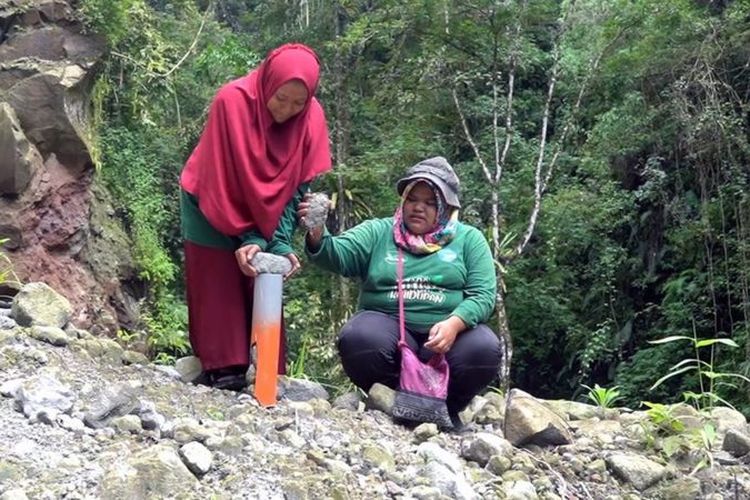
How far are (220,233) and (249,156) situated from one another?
0.32m

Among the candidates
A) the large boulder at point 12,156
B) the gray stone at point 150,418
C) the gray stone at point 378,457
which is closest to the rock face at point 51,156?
the large boulder at point 12,156

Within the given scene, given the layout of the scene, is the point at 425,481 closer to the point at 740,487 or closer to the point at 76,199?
the point at 740,487

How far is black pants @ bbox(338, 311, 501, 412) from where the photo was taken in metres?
3.19

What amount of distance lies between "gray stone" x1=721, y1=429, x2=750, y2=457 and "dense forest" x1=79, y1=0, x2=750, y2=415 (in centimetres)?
458

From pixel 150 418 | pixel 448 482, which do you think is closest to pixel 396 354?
pixel 448 482

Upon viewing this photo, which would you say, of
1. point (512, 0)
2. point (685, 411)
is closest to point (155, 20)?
point (512, 0)

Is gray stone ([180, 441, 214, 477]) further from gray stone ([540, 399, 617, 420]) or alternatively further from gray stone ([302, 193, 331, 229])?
gray stone ([540, 399, 617, 420])

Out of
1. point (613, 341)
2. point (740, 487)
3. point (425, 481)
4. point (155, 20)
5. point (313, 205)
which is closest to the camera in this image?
point (425, 481)

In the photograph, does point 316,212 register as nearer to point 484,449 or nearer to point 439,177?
point 439,177

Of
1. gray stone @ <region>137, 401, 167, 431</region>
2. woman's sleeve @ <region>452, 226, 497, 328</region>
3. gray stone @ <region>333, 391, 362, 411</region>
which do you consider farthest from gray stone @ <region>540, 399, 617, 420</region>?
gray stone @ <region>137, 401, 167, 431</region>

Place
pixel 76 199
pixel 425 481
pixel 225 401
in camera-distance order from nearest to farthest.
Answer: pixel 425 481, pixel 225 401, pixel 76 199

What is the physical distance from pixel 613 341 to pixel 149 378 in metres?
7.59

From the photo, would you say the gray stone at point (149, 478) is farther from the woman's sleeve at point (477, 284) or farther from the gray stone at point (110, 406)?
the woman's sleeve at point (477, 284)

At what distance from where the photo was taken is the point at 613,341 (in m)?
9.94
